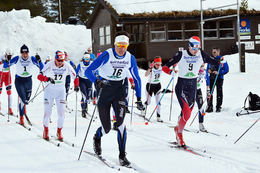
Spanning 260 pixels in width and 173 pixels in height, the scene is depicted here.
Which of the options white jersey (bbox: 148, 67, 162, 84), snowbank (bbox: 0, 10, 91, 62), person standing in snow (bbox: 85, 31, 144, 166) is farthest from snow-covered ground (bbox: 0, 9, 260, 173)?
snowbank (bbox: 0, 10, 91, 62)

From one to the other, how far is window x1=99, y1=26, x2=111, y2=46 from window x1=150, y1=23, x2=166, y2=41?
3.93 metres

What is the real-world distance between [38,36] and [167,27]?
17.0 m

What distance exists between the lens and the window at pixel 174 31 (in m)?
27.9

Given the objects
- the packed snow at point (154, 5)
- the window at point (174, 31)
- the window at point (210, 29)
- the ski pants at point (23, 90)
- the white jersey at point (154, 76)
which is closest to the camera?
the ski pants at point (23, 90)

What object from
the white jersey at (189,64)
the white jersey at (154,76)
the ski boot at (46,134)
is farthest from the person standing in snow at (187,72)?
the white jersey at (154,76)

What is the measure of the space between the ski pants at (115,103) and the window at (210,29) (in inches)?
932

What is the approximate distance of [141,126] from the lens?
34.0ft

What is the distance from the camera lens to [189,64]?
7820 mm

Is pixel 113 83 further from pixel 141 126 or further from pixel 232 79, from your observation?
pixel 232 79

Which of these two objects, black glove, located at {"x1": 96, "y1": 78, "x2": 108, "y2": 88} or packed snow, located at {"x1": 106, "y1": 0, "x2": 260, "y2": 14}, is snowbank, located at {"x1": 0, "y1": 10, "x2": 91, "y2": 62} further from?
black glove, located at {"x1": 96, "y1": 78, "x2": 108, "y2": 88}

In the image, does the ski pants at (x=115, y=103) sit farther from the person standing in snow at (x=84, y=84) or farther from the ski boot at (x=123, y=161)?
the person standing in snow at (x=84, y=84)

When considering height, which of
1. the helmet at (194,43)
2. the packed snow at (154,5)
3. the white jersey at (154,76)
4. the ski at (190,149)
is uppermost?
the packed snow at (154,5)

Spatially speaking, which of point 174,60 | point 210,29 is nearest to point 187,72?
point 174,60

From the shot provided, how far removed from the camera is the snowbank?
36344mm
